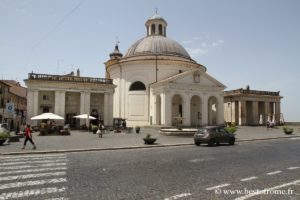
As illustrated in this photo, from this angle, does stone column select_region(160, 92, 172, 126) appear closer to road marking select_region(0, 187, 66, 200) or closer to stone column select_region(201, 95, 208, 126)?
stone column select_region(201, 95, 208, 126)

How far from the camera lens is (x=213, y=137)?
20844 mm

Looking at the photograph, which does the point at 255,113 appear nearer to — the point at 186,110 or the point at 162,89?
the point at 186,110

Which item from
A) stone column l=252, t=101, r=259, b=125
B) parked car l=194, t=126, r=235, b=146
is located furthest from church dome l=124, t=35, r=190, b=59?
parked car l=194, t=126, r=235, b=146

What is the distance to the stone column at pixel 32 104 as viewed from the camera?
37.8 m

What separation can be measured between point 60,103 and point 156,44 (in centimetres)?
2074

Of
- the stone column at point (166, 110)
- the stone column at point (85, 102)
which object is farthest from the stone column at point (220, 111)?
the stone column at point (85, 102)

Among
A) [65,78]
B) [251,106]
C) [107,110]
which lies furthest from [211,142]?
[251,106]

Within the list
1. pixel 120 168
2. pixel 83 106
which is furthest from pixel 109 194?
pixel 83 106

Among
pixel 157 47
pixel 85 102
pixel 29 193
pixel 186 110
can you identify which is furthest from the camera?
pixel 157 47

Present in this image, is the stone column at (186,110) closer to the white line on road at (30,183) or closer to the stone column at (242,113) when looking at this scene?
the stone column at (242,113)

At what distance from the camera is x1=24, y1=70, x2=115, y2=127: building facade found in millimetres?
38281

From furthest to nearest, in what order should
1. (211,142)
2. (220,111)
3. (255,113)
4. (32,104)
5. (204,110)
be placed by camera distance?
(255,113)
(220,111)
(204,110)
(32,104)
(211,142)

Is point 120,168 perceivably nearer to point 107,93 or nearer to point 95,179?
point 95,179

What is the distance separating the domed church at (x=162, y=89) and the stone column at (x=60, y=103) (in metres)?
11.4
